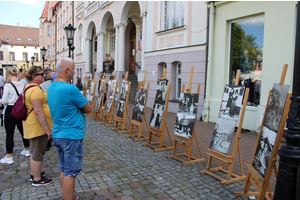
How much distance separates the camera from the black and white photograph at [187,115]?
5148 millimetres

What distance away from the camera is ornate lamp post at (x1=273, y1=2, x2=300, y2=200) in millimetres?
2768

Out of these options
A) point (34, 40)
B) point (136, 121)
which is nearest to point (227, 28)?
point (136, 121)

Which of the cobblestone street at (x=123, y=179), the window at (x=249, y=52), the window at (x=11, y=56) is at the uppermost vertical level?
the window at (x=11, y=56)

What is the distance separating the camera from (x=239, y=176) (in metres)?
4.30

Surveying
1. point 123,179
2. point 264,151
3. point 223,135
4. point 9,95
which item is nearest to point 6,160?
point 9,95

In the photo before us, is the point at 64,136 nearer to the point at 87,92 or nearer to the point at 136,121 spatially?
the point at 136,121

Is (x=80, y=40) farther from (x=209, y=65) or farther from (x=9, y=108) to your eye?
(x=9, y=108)

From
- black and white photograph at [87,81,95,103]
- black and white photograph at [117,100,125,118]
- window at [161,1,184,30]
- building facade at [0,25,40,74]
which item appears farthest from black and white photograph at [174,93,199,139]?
building facade at [0,25,40,74]

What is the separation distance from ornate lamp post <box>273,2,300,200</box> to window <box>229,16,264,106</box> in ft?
18.6

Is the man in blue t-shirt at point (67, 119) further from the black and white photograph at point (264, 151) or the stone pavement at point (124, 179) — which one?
the black and white photograph at point (264, 151)

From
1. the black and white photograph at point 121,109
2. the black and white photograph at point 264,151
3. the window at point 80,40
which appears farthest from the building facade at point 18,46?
the black and white photograph at point 264,151

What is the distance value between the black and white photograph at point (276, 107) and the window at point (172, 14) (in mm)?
8694

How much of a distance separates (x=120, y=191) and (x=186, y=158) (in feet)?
6.88

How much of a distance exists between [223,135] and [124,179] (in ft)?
6.14
